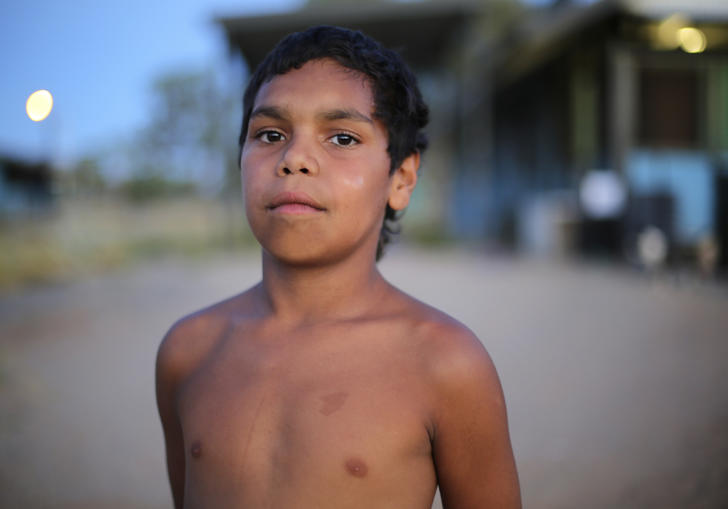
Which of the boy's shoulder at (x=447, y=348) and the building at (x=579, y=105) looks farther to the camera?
the building at (x=579, y=105)

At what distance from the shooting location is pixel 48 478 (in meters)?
2.34

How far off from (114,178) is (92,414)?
7971mm

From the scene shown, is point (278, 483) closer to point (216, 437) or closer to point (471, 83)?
point (216, 437)

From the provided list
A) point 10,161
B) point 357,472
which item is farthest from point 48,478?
point 10,161

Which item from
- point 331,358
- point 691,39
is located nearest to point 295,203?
point 331,358

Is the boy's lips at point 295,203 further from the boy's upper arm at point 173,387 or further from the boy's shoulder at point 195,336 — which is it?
the boy's upper arm at point 173,387

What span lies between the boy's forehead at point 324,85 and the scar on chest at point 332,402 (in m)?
0.59

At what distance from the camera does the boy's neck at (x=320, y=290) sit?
46.8 inches

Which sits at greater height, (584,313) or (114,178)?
(114,178)

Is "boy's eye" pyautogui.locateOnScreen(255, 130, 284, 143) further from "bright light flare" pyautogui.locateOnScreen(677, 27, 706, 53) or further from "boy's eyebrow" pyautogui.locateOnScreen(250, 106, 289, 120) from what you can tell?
"bright light flare" pyautogui.locateOnScreen(677, 27, 706, 53)

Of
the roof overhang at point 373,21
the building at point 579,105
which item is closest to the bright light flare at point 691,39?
the building at point 579,105

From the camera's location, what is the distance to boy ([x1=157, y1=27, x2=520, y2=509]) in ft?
3.51

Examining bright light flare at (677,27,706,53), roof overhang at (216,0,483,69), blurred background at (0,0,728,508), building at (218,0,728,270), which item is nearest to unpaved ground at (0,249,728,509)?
blurred background at (0,0,728,508)

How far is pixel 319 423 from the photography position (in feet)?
3.53
